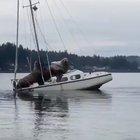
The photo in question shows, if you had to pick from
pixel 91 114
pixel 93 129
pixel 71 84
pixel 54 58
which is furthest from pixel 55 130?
pixel 54 58

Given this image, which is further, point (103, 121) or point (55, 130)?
point (103, 121)

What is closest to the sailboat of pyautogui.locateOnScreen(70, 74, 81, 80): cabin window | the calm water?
pyautogui.locateOnScreen(70, 74, 81, 80): cabin window

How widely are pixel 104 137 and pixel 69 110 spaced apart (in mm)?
13226

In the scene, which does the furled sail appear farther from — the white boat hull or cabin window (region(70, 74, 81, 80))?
the white boat hull

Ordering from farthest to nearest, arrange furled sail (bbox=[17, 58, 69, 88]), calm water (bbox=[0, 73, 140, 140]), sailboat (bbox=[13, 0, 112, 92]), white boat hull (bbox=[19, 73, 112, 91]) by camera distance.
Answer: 1. furled sail (bbox=[17, 58, 69, 88])
2. sailboat (bbox=[13, 0, 112, 92])
3. white boat hull (bbox=[19, 73, 112, 91])
4. calm water (bbox=[0, 73, 140, 140])

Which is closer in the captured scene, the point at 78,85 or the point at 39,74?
the point at 39,74

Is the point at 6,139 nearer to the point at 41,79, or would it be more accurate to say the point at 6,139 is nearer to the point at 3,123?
the point at 3,123

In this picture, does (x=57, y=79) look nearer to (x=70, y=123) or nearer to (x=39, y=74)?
(x=39, y=74)

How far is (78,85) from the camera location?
66312mm

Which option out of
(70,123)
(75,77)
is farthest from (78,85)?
(70,123)

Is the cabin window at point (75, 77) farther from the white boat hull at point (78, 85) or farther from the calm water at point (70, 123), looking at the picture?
the calm water at point (70, 123)

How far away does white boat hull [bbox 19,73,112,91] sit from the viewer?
212ft

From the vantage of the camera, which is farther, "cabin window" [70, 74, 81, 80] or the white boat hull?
"cabin window" [70, 74, 81, 80]

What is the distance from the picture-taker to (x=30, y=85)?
217 ft
